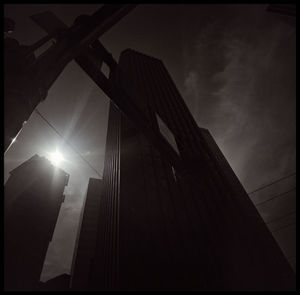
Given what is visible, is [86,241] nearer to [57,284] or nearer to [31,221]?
[57,284]

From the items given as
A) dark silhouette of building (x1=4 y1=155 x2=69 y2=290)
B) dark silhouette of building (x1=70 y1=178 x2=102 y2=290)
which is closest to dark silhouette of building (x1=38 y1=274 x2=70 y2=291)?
dark silhouette of building (x1=70 y1=178 x2=102 y2=290)

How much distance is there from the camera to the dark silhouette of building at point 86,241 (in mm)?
37969

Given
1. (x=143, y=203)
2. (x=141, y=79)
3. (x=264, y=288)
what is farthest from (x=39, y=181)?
(x=264, y=288)

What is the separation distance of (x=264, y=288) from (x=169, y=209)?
8769 mm

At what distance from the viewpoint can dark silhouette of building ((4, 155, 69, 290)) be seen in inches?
1083

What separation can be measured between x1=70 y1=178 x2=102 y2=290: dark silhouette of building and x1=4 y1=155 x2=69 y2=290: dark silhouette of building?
913 centimetres

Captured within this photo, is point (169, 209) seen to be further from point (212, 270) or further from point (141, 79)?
point (141, 79)

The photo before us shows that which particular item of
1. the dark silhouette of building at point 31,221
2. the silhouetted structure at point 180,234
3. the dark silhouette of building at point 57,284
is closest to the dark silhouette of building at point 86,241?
the dark silhouette of building at point 57,284

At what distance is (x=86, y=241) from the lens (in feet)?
149

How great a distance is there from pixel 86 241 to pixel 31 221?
18.0 m

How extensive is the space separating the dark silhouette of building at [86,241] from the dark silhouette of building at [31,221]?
29.9 feet

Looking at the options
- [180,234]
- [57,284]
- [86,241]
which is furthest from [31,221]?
[180,234]

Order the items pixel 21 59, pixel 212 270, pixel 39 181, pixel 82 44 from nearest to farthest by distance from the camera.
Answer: pixel 21 59, pixel 82 44, pixel 212 270, pixel 39 181

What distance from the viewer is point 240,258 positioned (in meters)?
13.6
